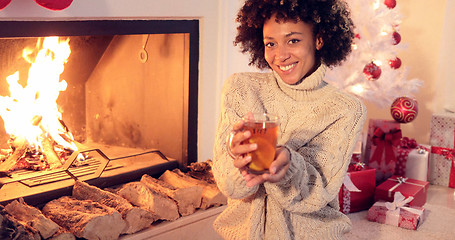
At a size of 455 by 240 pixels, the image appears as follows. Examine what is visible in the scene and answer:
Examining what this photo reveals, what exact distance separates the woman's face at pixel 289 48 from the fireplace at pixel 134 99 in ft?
3.13

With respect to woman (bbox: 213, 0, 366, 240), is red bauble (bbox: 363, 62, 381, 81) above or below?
above

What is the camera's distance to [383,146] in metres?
3.15

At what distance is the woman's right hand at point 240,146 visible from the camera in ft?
3.73

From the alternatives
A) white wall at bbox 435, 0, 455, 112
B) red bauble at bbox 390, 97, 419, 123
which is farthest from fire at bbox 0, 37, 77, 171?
white wall at bbox 435, 0, 455, 112

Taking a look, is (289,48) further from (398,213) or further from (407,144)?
(407,144)

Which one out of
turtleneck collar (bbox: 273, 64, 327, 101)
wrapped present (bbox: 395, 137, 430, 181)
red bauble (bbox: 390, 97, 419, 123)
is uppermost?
turtleneck collar (bbox: 273, 64, 327, 101)

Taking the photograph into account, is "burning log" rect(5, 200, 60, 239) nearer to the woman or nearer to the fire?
the fire

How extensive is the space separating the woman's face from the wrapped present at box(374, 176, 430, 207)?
1539 millimetres

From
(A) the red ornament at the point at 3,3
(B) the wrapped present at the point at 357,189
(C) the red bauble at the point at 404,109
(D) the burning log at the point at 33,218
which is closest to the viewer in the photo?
(A) the red ornament at the point at 3,3

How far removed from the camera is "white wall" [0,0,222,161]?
6.37 ft

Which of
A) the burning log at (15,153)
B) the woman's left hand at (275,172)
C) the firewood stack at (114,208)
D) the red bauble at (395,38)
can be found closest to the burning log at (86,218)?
the firewood stack at (114,208)

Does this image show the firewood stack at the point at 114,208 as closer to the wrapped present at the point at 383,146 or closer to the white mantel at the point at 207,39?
the white mantel at the point at 207,39

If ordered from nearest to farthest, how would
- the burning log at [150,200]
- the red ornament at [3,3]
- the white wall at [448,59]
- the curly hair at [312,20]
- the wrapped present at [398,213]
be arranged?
the curly hair at [312,20], the red ornament at [3,3], the burning log at [150,200], the wrapped present at [398,213], the white wall at [448,59]

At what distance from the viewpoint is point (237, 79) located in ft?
5.26
